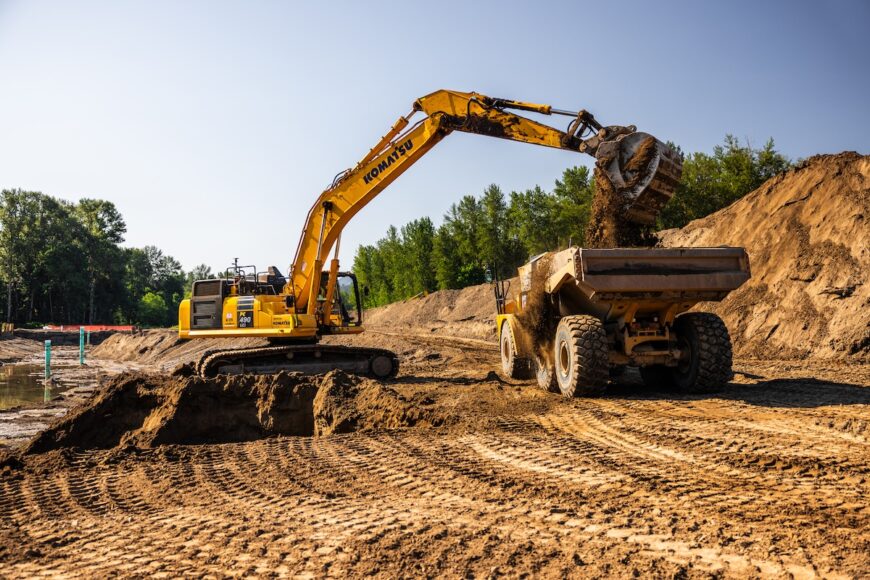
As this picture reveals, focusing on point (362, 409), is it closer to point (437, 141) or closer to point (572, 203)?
point (437, 141)

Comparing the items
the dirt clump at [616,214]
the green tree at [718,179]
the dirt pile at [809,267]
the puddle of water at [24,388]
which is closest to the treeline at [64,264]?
the puddle of water at [24,388]

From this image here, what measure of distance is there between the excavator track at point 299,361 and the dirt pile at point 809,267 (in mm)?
9303

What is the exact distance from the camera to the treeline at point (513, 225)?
37031 millimetres

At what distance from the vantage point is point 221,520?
176 inches

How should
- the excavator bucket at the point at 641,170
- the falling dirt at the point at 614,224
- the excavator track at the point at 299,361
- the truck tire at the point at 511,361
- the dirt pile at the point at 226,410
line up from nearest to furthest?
the dirt pile at the point at 226,410 → the excavator bucket at the point at 641,170 → the falling dirt at the point at 614,224 → the truck tire at the point at 511,361 → the excavator track at the point at 299,361

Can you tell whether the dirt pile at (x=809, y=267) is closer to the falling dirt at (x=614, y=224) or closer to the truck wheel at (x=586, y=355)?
the falling dirt at (x=614, y=224)

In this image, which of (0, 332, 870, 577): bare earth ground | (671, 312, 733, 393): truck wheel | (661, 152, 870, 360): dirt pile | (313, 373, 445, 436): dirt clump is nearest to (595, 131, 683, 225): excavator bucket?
(671, 312, 733, 393): truck wheel

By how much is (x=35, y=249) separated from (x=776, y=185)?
73.4m

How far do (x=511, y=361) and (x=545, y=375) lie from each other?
1.78 meters

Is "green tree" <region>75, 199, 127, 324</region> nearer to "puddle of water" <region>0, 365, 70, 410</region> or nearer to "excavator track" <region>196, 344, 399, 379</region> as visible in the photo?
"puddle of water" <region>0, 365, 70, 410</region>

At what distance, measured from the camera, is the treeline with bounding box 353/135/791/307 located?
37031 mm

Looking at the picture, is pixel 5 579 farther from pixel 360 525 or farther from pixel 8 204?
pixel 8 204

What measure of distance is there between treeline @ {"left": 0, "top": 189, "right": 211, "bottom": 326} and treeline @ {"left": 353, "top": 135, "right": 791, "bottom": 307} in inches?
1171

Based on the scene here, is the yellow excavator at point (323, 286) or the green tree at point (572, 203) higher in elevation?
the green tree at point (572, 203)
